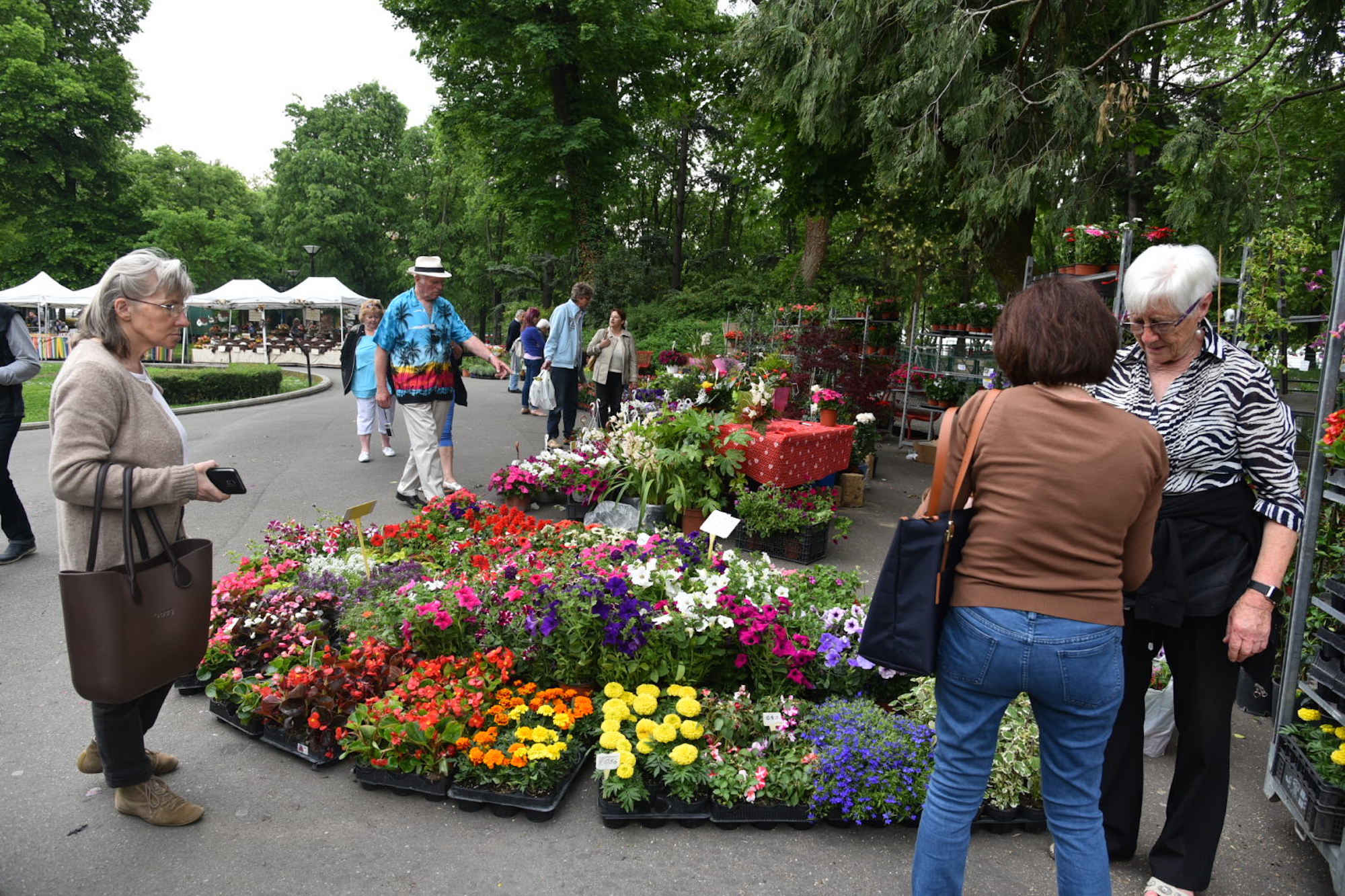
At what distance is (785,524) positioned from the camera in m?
5.84

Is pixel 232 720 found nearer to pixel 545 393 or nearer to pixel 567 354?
pixel 545 393

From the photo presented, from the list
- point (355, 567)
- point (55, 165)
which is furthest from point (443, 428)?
point (55, 165)

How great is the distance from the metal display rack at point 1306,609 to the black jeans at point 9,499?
6683mm

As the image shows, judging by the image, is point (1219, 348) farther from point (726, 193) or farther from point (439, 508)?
point (726, 193)

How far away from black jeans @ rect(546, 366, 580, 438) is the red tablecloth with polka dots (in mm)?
2772

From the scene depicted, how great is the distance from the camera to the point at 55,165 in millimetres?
29500

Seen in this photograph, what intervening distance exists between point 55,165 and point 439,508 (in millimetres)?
34060

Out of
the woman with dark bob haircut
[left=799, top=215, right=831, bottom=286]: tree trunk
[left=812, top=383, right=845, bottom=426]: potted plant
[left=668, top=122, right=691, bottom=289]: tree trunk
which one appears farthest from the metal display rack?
[left=668, top=122, right=691, bottom=289]: tree trunk

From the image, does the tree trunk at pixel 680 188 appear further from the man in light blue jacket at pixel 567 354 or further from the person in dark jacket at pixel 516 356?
the man in light blue jacket at pixel 567 354

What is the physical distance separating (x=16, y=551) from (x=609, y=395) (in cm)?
576

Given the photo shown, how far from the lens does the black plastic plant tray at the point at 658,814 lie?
2771 mm

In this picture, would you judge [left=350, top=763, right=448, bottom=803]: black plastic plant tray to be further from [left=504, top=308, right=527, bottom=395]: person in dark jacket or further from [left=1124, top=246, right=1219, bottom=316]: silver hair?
[left=504, top=308, right=527, bottom=395]: person in dark jacket

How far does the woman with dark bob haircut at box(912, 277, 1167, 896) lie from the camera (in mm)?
1688

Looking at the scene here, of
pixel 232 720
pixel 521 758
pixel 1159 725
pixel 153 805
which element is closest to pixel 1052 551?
pixel 521 758
